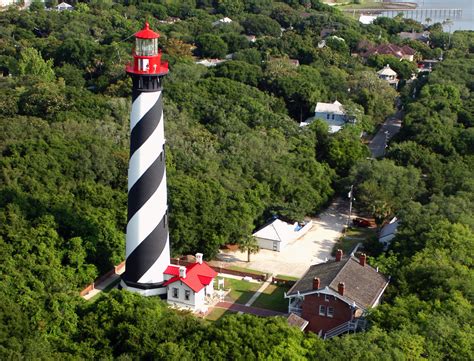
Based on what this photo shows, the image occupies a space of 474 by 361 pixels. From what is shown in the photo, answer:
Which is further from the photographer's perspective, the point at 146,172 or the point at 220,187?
the point at 220,187

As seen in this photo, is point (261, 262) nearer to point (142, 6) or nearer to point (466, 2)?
point (142, 6)

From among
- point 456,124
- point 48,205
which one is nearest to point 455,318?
point 48,205

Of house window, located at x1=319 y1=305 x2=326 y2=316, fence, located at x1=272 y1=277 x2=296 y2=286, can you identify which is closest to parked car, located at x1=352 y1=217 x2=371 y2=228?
fence, located at x1=272 y1=277 x2=296 y2=286

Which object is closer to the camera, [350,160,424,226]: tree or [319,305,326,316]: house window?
[319,305,326,316]: house window

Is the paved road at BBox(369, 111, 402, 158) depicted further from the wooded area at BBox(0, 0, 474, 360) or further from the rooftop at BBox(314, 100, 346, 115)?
the rooftop at BBox(314, 100, 346, 115)

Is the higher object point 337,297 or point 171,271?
point 337,297

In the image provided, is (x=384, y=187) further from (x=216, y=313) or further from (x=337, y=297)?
(x=216, y=313)

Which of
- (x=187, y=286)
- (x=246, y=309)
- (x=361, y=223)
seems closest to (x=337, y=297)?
(x=246, y=309)
